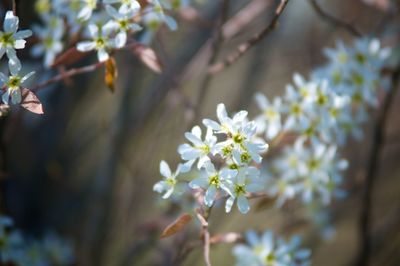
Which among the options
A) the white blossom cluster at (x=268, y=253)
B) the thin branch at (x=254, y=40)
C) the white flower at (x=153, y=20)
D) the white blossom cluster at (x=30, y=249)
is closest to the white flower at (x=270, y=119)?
the thin branch at (x=254, y=40)

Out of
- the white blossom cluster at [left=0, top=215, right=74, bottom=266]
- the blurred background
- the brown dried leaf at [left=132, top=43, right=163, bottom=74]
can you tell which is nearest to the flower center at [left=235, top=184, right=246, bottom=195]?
the brown dried leaf at [left=132, top=43, right=163, bottom=74]

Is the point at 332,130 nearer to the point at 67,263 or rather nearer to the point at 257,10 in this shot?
the point at 257,10

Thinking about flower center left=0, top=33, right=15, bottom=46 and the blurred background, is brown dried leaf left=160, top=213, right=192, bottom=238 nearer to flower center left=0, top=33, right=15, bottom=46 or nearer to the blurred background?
flower center left=0, top=33, right=15, bottom=46

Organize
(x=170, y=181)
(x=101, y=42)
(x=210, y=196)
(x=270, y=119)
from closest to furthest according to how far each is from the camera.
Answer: (x=210, y=196) < (x=170, y=181) < (x=101, y=42) < (x=270, y=119)

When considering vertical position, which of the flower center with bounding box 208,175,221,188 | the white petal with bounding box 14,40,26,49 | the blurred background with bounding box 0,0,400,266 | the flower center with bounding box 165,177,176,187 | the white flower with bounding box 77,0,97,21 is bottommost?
the blurred background with bounding box 0,0,400,266

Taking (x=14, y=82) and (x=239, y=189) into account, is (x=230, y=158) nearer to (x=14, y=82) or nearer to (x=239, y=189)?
(x=239, y=189)

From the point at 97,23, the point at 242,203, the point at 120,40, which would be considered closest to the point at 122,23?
the point at 120,40

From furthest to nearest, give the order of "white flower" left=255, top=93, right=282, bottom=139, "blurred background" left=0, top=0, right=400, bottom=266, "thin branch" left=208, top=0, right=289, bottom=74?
"blurred background" left=0, top=0, right=400, bottom=266 → "white flower" left=255, top=93, right=282, bottom=139 → "thin branch" left=208, top=0, right=289, bottom=74

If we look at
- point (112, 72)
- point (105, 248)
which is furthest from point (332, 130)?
point (105, 248)
